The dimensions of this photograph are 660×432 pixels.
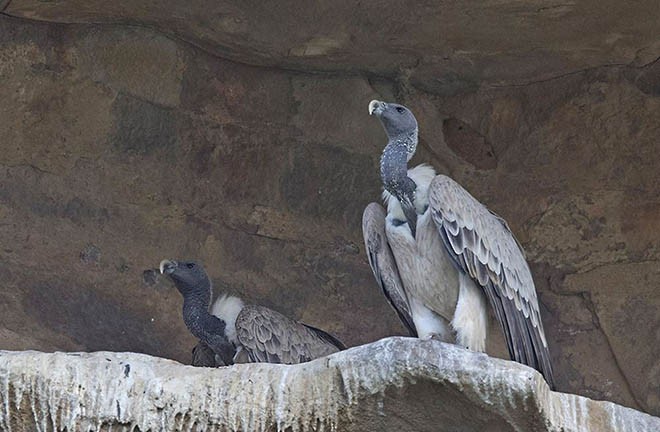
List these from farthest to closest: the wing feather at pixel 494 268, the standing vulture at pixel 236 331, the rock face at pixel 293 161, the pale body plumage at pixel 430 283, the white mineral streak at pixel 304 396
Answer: the rock face at pixel 293 161 < the standing vulture at pixel 236 331 < the pale body plumage at pixel 430 283 < the wing feather at pixel 494 268 < the white mineral streak at pixel 304 396

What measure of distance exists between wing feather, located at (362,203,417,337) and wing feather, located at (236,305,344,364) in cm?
44

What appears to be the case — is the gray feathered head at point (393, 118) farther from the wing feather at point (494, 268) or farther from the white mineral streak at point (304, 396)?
the white mineral streak at point (304, 396)

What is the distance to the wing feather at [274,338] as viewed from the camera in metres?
7.04

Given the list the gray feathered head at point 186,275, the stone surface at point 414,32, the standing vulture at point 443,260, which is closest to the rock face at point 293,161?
the stone surface at point 414,32

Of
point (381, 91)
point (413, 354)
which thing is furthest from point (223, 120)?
point (413, 354)

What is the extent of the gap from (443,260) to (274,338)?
87 centimetres

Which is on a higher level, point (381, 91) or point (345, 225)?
point (381, 91)

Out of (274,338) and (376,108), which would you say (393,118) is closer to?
(376,108)

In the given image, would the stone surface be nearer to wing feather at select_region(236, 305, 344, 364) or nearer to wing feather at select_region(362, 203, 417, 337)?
wing feather at select_region(362, 203, 417, 337)

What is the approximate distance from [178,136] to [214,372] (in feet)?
7.17

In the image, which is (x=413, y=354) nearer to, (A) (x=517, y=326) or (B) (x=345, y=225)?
(A) (x=517, y=326)

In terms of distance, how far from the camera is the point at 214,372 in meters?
5.81

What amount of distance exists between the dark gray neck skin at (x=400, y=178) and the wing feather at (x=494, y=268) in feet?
0.35

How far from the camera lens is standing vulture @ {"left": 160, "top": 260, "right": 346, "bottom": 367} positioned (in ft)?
23.1
